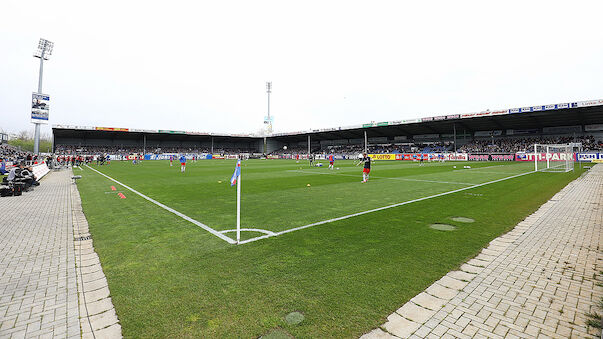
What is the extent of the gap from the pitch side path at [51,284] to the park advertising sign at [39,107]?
52.4 metres

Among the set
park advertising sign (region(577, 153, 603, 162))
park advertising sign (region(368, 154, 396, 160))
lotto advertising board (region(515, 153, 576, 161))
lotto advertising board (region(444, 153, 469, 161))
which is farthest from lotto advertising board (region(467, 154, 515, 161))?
park advertising sign (region(368, 154, 396, 160))

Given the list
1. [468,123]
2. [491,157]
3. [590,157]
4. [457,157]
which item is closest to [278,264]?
[590,157]

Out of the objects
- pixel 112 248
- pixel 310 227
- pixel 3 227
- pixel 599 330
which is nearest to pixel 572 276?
pixel 599 330

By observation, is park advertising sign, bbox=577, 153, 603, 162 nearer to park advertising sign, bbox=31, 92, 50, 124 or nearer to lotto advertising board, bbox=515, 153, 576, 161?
lotto advertising board, bbox=515, 153, 576, 161

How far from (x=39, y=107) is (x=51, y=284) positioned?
59.1m

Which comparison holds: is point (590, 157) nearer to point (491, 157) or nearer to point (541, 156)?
point (541, 156)

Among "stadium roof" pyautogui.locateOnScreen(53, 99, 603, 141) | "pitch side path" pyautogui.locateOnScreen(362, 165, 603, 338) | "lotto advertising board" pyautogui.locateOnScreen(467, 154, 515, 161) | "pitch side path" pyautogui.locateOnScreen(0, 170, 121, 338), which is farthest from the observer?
"lotto advertising board" pyautogui.locateOnScreen(467, 154, 515, 161)

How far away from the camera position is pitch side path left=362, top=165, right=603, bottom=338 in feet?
10.1

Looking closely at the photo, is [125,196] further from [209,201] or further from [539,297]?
[539,297]

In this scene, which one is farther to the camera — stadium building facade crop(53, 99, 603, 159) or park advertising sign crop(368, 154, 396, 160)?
park advertising sign crop(368, 154, 396, 160)

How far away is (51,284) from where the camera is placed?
14.2 ft

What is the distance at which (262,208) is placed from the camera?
997 cm

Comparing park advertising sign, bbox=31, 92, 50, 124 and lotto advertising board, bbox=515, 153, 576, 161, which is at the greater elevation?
park advertising sign, bbox=31, 92, 50, 124

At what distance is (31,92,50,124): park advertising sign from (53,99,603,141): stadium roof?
27.4 meters
